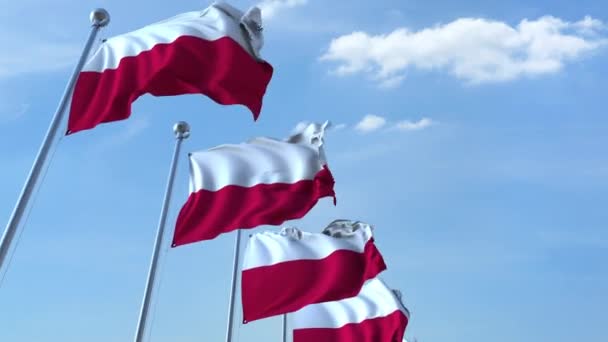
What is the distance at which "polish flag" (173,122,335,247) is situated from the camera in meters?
13.2

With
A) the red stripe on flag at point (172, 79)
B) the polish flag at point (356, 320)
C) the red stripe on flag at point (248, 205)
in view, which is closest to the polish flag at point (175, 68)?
the red stripe on flag at point (172, 79)

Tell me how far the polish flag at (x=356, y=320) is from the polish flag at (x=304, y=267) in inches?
108

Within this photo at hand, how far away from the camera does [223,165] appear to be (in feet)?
46.4

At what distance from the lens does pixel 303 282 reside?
14.4m

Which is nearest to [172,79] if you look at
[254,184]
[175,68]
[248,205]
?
[175,68]

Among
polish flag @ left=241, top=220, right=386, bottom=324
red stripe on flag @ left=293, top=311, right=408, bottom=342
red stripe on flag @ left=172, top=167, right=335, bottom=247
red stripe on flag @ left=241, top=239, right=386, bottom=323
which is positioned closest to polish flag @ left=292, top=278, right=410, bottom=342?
red stripe on flag @ left=293, top=311, right=408, bottom=342

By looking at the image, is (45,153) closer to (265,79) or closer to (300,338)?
(265,79)

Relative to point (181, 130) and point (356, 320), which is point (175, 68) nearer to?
point (181, 130)

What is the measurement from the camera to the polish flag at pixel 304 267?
1393cm

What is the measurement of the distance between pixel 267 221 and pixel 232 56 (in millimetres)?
3497

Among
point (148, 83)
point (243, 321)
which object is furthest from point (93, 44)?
point (243, 321)

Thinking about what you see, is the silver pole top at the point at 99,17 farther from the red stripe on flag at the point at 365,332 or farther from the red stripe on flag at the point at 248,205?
the red stripe on flag at the point at 365,332

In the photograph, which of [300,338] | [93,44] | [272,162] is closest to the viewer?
[93,44]

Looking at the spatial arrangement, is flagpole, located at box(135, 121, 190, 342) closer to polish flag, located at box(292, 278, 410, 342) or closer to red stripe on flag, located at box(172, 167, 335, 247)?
red stripe on flag, located at box(172, 167, 335, 247)
